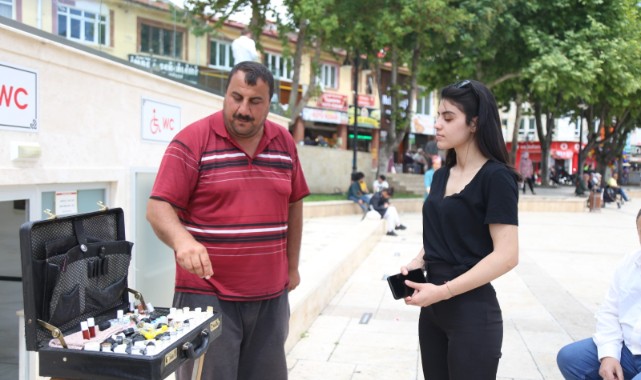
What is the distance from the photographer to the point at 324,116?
3366 cm

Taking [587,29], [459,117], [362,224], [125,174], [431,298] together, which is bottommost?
[362,224]

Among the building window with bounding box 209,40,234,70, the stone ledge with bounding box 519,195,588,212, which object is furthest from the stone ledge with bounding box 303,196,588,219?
the building window with bounding box 209,40,234,70

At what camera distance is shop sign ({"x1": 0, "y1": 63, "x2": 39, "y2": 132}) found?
3072 millimetres

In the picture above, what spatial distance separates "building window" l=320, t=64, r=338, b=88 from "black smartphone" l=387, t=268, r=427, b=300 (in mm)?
32389

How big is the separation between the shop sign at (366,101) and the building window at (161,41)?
30.7 m

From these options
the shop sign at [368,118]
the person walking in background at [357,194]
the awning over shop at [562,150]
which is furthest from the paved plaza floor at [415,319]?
the awning over shop at [562,150]

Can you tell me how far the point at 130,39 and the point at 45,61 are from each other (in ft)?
4.65

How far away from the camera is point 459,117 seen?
2410 millimetres

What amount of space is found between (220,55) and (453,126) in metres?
4.95

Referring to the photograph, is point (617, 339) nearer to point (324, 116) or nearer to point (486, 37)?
point (486, 37)

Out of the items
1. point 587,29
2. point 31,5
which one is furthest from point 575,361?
point 587,29

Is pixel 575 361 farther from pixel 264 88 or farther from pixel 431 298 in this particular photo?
pixel 264 88

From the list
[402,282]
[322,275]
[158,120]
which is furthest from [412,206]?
[402,282]

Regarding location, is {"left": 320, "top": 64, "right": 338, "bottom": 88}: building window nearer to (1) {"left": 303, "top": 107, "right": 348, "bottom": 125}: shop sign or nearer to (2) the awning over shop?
(1) {"left": 303, "top": 107, "right": 348, "bottom": 125}: shop sign
